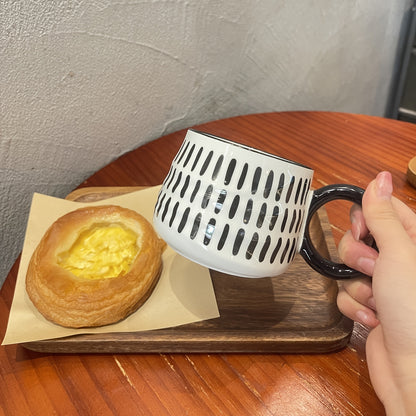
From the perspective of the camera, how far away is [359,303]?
0.54m

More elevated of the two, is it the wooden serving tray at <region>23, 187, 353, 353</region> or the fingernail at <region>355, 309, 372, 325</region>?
the fingernail at <region>355, 309, 372, 325</region>

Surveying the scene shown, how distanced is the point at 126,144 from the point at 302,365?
0.66m

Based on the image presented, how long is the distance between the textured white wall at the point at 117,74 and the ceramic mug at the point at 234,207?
435 mm

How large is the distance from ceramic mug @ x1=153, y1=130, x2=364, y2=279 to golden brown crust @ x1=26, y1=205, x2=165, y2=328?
0.13 meters

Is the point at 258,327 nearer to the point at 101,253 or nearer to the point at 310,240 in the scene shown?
the point at 310,240

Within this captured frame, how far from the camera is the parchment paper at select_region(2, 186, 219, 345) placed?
1.77ft

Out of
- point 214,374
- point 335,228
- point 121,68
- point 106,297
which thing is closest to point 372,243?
point 335,228

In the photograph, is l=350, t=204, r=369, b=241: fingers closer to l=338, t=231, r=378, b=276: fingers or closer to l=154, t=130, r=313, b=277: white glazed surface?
l=338, t=231, r=378, b=276: fingers

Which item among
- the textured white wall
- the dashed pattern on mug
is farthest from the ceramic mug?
the textured white wall

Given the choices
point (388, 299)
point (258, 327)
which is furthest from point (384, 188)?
point (258, 327)

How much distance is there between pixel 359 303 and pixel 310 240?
0.41 feet

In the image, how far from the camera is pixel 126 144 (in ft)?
3.12

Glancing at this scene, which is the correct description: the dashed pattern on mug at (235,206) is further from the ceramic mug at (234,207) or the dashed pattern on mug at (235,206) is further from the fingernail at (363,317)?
the fingernail at (363,317)

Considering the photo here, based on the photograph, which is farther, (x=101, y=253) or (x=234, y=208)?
Result: (x=101, y=253)
